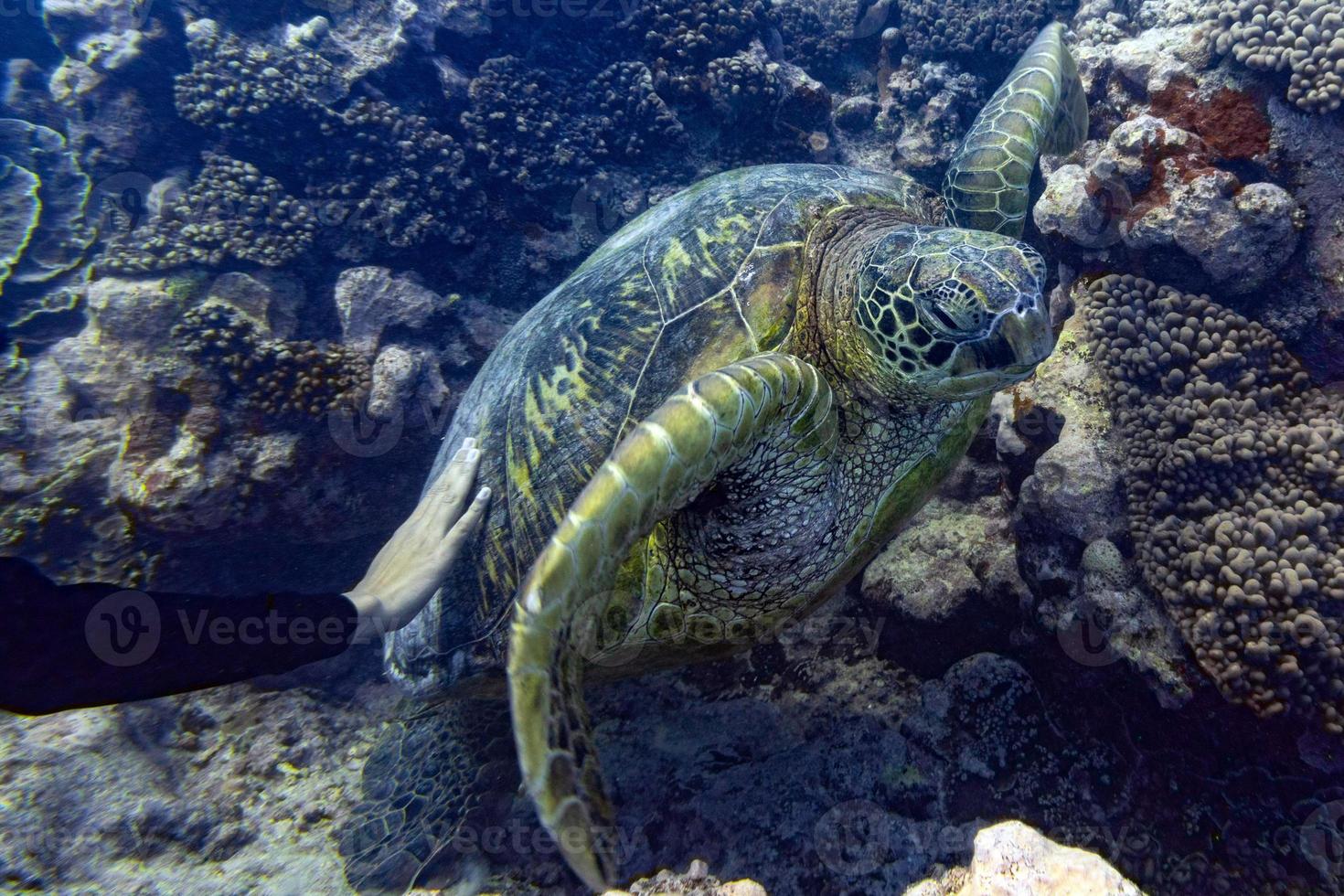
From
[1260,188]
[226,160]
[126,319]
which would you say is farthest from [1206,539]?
[226,160]

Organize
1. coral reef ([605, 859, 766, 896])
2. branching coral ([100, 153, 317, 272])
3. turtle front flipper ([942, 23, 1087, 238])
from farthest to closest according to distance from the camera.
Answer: branching coral ([100, 153, 317, 272]) → turtle front flipper ([942, 23, 1087, 238]) → coral reef ([605, 859, 766, 896])

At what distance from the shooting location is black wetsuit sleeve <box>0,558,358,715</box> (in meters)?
1.50

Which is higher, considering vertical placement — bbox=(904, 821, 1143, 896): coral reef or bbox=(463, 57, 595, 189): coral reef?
bbox=(463, 57, 595, 189): coral reef

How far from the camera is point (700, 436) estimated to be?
1480mm

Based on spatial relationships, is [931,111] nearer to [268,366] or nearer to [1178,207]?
[1178,207]

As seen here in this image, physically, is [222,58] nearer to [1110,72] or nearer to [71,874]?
[71,874]

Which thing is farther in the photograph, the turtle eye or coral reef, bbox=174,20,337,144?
coral reef, bbox=174,20,337,144

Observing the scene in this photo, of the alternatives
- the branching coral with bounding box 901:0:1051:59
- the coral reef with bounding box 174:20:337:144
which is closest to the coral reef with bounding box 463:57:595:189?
the coral reef with bounding box 174:20:337:144

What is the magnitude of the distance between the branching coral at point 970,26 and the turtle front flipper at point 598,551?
4.35m

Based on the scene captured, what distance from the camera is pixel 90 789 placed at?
2658 millimetres

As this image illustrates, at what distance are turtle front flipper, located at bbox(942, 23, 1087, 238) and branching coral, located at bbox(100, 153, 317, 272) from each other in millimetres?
4444

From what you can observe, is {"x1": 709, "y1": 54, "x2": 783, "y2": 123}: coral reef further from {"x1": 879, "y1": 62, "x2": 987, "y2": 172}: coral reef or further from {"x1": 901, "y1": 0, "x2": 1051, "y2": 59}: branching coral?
{"x1": 901, "y1": 0, "x2": 1051, "y2": 59}: branching coral

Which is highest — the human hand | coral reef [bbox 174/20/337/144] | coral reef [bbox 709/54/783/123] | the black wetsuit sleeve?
coral reef [bbox 174/20/337/144]

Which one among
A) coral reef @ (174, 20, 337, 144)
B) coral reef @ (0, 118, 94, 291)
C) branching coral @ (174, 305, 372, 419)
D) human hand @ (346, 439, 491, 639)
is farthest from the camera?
coral reef @ (0, 118, 94, 291)
